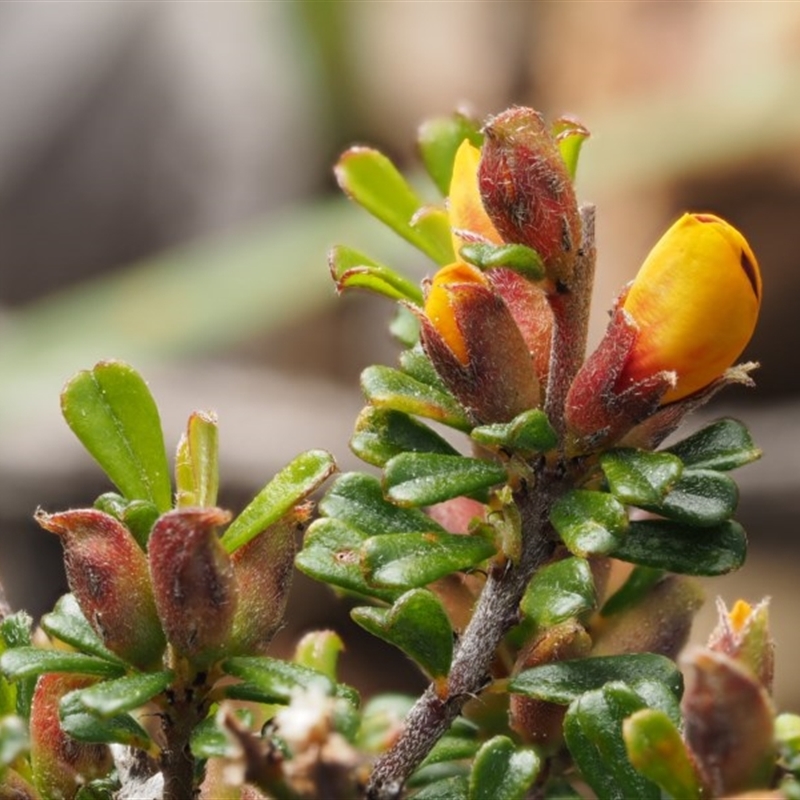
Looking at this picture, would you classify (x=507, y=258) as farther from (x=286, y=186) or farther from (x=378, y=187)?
(x=286, y=186)

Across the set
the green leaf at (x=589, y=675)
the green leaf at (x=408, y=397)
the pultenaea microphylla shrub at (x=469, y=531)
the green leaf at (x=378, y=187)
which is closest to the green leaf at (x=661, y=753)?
the pultenaea microphylla shrub at (x=469, y=531)

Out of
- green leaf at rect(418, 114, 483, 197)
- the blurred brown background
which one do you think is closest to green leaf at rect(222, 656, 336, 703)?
green leaf at rect(418, 114, 483, 197)

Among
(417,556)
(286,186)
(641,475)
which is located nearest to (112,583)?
(417,556)

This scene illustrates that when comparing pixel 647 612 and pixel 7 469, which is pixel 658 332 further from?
pixel 7 469

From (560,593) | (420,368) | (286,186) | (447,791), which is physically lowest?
(447,791)

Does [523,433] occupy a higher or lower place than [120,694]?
higher

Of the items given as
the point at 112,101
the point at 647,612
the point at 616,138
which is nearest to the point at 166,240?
the point at 112,101
